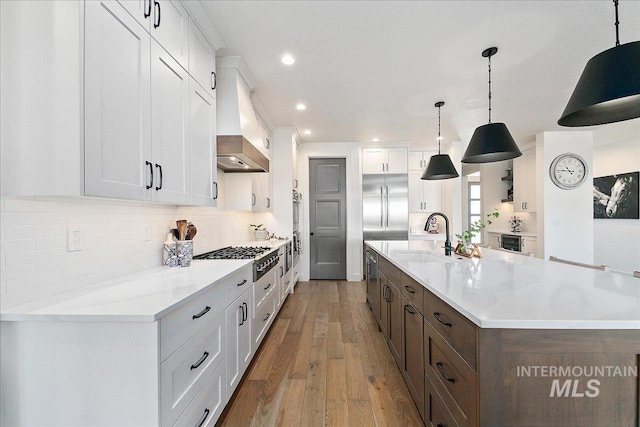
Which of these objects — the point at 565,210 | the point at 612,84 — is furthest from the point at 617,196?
the point at 612,84

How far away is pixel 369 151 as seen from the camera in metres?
5.18

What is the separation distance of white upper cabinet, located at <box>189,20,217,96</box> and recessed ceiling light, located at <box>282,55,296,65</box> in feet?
1.93

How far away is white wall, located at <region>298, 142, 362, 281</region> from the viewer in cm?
509

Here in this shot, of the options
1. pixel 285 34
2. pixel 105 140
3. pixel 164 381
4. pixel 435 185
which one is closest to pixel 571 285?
pixel 164 381

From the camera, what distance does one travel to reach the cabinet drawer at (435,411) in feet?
3.83

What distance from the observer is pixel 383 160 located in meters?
5.17

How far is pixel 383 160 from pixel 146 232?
4.29m

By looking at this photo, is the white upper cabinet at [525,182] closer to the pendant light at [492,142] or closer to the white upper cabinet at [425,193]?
the white upper cabinet at [425,193]

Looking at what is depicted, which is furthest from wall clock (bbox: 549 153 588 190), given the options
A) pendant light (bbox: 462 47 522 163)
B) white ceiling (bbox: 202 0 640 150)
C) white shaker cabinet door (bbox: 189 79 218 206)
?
white shaker cabinet door (bbox: 189 79 218 206)

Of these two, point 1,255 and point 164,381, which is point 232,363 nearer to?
point 164,381

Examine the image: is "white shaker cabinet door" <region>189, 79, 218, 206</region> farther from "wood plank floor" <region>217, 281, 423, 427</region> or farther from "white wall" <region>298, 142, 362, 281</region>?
"white wall" <region>298, 142, 362, 281</region>

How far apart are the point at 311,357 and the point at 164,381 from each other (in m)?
1.53

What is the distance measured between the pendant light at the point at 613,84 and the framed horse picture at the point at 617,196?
501cm

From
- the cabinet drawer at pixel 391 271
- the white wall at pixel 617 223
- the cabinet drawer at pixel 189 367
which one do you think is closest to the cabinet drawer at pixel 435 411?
the cabinet drawer at pixel 391 271
